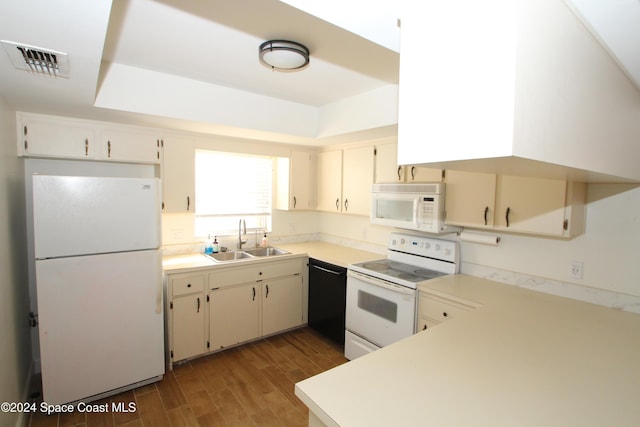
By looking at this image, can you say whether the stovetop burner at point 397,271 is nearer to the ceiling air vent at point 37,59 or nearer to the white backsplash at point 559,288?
the white backsplash at point 559,288

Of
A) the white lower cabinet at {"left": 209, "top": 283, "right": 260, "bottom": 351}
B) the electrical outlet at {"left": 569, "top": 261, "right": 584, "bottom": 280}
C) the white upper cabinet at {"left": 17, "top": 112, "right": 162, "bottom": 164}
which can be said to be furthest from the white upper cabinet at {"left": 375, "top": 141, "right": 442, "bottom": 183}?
the white upper cabinet at {"left": 17, "top": 112, "right": 162, "bottom": 164}

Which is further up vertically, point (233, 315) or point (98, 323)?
point (98, 323)

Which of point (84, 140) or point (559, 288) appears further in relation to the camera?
point (84, 140)

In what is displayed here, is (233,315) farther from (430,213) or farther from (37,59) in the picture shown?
(37,59)

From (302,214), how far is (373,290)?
5.95ft

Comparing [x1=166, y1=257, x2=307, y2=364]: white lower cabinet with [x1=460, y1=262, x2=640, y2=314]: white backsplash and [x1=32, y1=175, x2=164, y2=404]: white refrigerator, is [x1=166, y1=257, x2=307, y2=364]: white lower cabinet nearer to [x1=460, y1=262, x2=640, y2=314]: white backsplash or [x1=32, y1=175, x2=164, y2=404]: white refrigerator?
[x1=32, y1=175, x2=164, y2=404]: white refrigerator

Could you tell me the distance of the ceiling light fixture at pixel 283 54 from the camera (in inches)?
68.0

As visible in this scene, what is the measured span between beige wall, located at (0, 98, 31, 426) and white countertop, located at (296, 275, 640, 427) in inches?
79.3

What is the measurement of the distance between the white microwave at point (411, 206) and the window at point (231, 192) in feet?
5.01

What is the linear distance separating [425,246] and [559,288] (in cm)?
100

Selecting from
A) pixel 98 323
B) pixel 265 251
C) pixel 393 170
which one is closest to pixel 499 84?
pixel 393 170

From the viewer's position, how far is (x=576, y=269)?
2.10m

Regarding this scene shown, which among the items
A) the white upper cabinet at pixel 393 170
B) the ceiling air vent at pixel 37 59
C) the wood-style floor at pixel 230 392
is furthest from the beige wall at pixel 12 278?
the white upper cabinet at pixel 393 170

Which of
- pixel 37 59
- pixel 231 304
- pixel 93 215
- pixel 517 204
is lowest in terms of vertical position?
pixel 231 304
